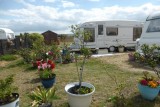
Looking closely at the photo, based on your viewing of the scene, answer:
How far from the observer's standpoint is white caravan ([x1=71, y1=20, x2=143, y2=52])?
1537cm

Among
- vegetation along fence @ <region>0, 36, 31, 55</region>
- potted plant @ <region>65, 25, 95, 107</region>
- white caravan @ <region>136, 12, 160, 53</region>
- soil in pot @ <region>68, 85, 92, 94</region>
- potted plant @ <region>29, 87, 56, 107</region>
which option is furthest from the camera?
vegetation along fence @ <region>0, 36, 31, 55</region>

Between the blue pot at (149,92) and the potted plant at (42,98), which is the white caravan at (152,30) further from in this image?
the potted plant at (42,98)

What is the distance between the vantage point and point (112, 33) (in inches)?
623

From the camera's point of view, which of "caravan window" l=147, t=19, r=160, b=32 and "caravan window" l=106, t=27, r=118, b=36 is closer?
"caravan window" l=147, t=19, r=160, b=32

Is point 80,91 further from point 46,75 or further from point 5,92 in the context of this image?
point 46,75

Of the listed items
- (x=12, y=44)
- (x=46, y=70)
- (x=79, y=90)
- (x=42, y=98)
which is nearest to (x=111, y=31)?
(x=12, y=44)

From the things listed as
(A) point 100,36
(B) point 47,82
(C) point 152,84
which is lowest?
(B) point 47,82

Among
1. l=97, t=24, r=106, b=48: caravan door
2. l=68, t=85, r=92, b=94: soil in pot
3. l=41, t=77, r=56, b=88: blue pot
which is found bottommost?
l=41, t=77, r=56, b=88: blue pot

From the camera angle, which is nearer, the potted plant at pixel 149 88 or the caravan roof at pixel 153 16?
the potted plant at pixel 149 88

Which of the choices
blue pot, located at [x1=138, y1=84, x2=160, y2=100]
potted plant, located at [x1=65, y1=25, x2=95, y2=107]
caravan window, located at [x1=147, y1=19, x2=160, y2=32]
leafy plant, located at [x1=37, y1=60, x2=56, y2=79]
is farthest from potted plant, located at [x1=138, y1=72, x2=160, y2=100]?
caravan window, located at [x1=147, y1=19, x2=160, y2=32]

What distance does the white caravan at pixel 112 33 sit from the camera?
605 inches

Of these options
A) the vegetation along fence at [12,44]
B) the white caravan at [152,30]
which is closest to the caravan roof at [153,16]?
the white caravan at [152,30]

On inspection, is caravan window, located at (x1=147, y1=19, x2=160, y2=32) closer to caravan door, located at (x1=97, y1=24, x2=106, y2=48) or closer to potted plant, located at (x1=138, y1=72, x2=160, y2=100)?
potted plant, located at (x1=138, y1=72, x2=160, y2=100)

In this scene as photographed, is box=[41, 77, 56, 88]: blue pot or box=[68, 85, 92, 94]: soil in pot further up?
box=[68, 85, 92, 94]: soil in pot
